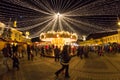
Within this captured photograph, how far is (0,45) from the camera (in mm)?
40406

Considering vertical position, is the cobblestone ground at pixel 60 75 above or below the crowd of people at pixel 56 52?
below

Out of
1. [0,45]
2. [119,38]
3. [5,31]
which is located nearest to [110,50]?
[0,45]

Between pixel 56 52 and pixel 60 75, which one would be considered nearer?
pixel 60 75

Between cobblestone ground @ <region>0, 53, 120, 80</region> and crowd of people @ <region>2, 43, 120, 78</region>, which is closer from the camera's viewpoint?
cobblestone ground @ <region>0, 53, 120, 80</region>

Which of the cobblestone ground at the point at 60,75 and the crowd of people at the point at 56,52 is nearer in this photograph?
the cobblestone ground at the point at 60,75

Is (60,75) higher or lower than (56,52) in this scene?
lower

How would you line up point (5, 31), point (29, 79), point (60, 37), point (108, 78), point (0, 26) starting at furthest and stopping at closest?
point (5, 31), point (0, 26), point (60, 37), point (108, 78), point (29, 79)

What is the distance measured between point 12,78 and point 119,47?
106 feet

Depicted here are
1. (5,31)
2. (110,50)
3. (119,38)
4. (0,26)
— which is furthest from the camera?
(119,38)

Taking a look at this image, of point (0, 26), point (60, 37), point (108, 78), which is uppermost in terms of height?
point (0, 26)

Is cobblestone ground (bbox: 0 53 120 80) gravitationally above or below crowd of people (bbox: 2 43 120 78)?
below

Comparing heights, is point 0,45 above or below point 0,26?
below

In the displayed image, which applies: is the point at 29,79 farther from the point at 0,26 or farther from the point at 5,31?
the point at 5,31

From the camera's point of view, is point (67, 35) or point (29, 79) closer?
point (29, 79)
